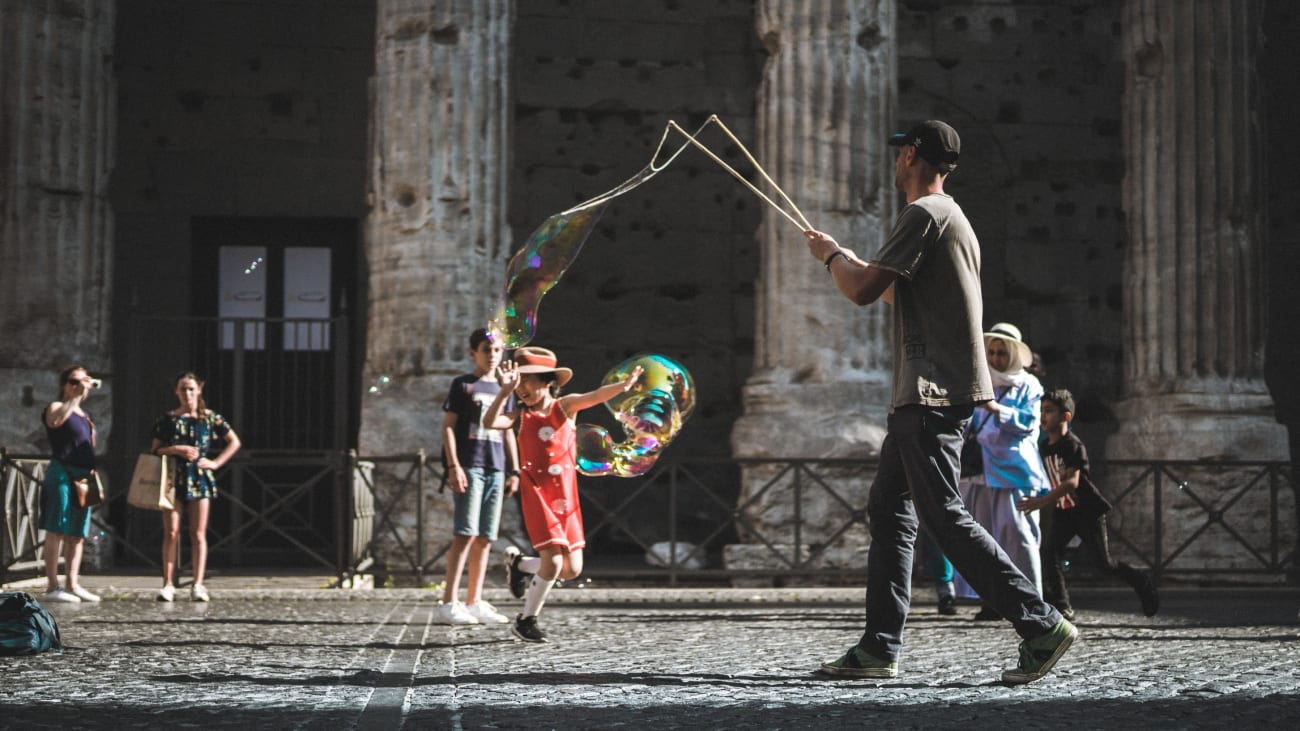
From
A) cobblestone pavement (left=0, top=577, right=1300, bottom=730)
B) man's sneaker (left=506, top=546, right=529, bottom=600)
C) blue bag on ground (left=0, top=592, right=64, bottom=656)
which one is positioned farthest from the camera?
man's sneaker (left=506, top=546, right=529, bottom=600)

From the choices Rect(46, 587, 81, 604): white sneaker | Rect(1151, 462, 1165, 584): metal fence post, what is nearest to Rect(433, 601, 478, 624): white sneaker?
Rect(46, 587, 81, 604): white sneaker

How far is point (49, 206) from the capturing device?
12516 millimetres

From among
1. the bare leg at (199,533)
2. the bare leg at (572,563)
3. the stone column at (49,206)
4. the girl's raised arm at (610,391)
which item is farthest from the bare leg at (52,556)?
the girl's raised arm at (610,391)

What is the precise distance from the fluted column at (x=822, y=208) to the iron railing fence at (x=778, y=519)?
504 mm

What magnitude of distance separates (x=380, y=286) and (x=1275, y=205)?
8576 millimetres

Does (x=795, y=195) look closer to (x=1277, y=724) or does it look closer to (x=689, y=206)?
(x=689, y=206)

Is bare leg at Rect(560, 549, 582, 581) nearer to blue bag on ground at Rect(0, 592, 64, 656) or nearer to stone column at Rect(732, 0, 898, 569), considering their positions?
blue bag on ground at Rect(0, 592, 64, 656)

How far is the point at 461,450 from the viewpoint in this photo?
848 centimetres

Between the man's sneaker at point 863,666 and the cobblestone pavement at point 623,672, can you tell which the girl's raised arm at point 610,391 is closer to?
the cobblestone pavement at point 623,672

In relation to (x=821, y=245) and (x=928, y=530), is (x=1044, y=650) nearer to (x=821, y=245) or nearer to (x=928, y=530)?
(x=928, y=530)

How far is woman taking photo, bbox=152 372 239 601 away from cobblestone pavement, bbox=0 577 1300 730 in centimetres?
64

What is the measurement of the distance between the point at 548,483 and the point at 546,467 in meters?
0.07

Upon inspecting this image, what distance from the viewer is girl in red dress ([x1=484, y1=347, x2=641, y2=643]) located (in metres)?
7.38

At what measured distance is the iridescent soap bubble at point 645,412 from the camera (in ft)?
24.2
